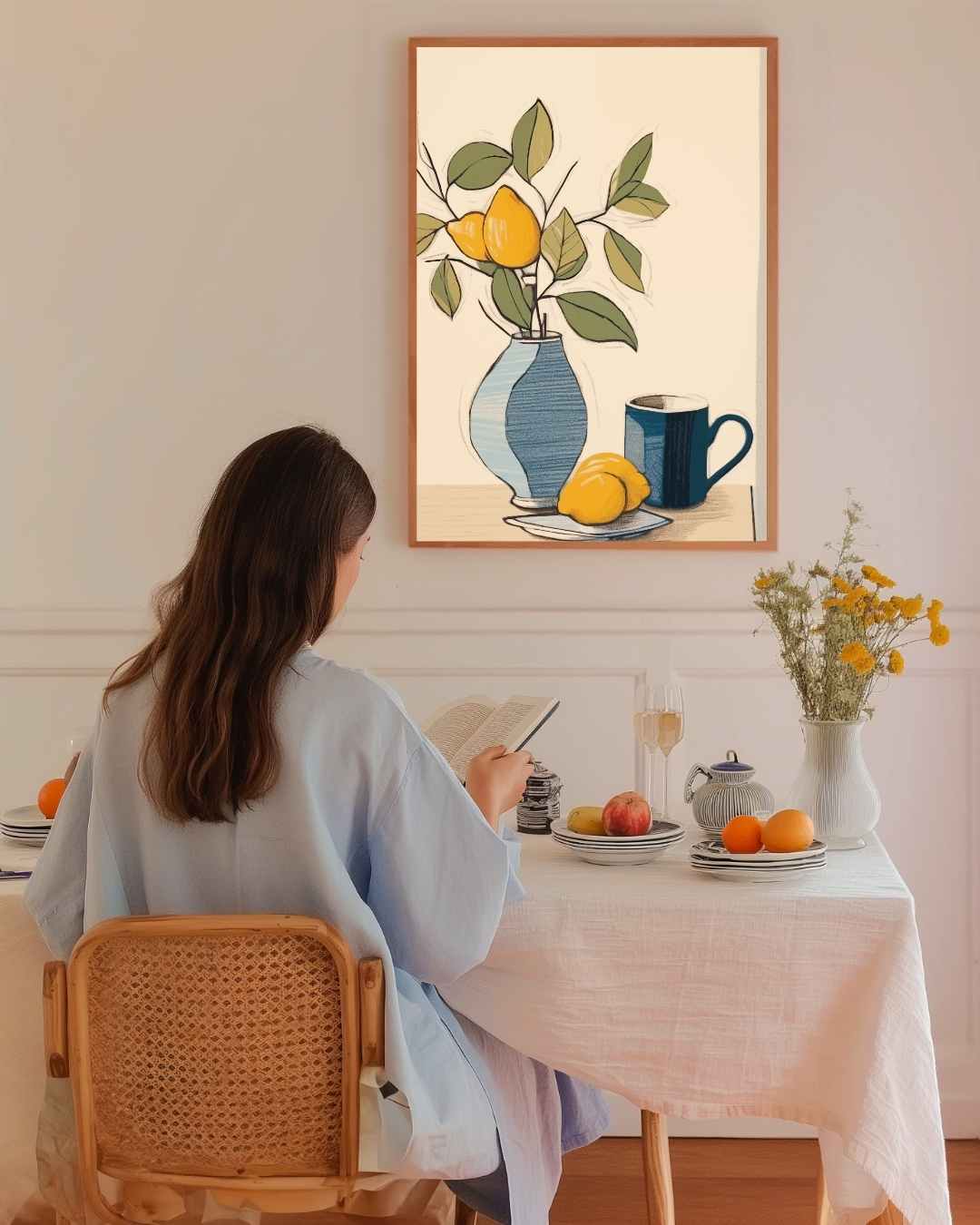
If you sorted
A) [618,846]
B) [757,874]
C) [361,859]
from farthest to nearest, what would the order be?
[618,846] → [757,874] → [361,859]

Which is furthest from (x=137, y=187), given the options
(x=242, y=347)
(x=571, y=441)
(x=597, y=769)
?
(x=597, y=769)

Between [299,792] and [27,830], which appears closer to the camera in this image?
[299,792]

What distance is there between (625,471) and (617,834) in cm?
117

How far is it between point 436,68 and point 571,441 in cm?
87

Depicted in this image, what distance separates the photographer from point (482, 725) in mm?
2027

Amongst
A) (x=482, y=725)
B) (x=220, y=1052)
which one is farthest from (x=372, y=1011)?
(x=482, y=725)

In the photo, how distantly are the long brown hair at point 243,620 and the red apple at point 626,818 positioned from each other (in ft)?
1.90

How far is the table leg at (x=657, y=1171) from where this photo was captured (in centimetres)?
210

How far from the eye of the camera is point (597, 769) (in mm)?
2963

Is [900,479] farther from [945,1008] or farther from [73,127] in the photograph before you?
[73,127]


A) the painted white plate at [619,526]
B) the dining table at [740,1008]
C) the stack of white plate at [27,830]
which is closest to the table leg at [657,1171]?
the dining table at [740,1008]

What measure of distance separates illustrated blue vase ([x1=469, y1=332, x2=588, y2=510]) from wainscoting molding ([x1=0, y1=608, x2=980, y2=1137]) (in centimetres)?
29

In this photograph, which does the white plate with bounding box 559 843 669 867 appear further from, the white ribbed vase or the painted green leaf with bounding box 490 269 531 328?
the painted green leaf with bounding box 490 269 531 328

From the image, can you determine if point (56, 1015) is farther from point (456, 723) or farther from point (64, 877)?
point (456, 723)
